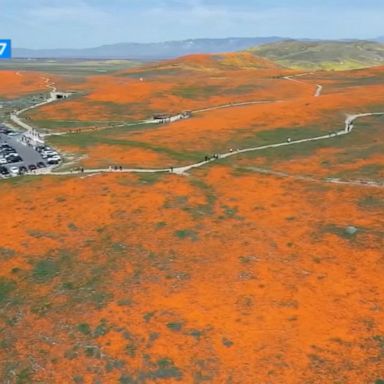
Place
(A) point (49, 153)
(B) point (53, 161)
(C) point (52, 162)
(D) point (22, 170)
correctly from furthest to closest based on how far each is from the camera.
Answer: (A) point (49, 153) → (B) point (53, 161) → (C) point (52, 162) → (D) point (22, 170)

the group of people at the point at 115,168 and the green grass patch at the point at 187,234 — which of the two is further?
the group of people at the point at 115,168

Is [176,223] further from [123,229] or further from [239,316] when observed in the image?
[239,316]

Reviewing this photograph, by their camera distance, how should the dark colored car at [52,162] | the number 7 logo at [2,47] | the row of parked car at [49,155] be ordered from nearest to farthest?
1. the dark colored car at [52,162]
2. the row of parked car at [49,155]
3. the number 7 logo at [2,47]

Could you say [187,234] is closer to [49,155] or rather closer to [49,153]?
[49,155]

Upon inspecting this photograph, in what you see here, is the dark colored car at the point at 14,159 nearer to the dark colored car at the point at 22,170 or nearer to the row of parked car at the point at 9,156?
the row of parked car at the point at 9,156

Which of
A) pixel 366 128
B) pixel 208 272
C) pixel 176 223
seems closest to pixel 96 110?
pixel 366 128

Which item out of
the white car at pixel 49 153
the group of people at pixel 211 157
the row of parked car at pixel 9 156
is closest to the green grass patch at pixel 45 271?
the white car at pixel 49 153

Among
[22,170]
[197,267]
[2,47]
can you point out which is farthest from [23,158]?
[197,267]
